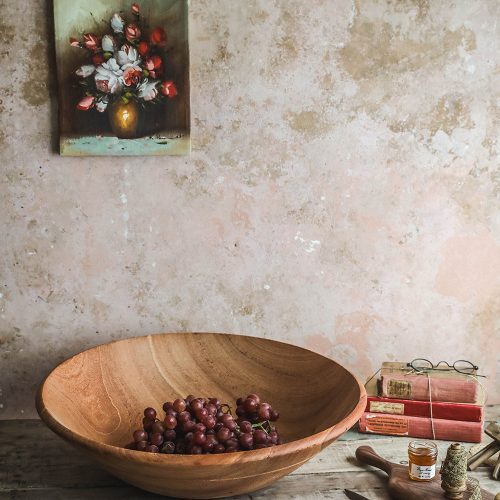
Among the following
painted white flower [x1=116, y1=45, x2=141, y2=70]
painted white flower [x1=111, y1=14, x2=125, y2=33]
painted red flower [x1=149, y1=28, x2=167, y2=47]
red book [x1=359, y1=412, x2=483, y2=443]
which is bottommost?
red book [x1=359, y1=412, x2=483, y2=443]

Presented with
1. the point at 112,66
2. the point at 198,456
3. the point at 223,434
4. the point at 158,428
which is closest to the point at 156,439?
the point at 158,428

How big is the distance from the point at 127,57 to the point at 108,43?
58mm

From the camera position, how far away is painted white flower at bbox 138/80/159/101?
1650 mm

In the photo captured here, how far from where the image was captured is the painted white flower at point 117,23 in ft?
5.31

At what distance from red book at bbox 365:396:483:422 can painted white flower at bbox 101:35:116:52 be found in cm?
111

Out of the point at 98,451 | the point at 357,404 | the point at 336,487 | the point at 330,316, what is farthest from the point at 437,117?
the point at 98,451

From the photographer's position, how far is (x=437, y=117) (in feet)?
5.77

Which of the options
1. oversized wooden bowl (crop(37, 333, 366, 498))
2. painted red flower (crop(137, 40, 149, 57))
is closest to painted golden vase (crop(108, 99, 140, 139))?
painted red flower (crop(137, 40, 149, 57))

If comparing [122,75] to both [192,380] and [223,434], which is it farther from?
[223,434]

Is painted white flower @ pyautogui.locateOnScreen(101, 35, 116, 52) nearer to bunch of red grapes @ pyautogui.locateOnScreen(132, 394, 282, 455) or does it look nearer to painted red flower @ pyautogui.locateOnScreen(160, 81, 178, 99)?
painted red flower @ pyautogui.locateOnScreen(160, 81, 178, 99)

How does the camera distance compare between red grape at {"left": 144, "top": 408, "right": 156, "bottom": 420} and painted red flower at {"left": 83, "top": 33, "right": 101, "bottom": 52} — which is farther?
painted red flower at {"left": 83, "top": 33, "right": 101, "bottom": 52}

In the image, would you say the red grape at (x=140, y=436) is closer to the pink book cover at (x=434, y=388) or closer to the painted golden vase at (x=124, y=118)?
the pink book cover at (x=434, y=388)

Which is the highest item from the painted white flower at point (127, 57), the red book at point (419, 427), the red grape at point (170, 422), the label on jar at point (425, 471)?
the painted white flower at point (127, 57)

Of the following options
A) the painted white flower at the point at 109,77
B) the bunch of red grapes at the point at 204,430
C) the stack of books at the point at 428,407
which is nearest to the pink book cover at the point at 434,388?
the stack of books at the point at 428,407
